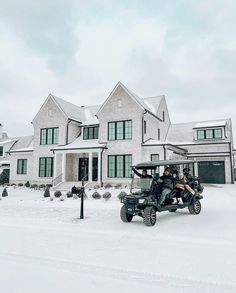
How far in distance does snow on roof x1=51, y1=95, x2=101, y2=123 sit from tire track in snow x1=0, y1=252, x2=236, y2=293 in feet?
79.6

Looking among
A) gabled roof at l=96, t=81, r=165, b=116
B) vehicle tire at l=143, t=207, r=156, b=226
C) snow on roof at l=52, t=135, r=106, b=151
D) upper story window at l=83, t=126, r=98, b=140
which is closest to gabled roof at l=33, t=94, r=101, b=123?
upper story window at l=83, t=126, r=98, b=140

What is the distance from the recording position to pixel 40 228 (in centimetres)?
860

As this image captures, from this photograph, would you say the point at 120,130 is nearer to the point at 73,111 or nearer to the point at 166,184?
the point at 73,111

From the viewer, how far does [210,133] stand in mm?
30234

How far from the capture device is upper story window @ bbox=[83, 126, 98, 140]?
28.2 meters

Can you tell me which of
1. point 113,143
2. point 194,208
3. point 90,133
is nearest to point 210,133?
point 113,143

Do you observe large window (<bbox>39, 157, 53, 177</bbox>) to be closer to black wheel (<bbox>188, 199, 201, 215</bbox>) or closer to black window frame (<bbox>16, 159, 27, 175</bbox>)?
black window frame (<bbox>16, 159, 27, 175</bbox>)

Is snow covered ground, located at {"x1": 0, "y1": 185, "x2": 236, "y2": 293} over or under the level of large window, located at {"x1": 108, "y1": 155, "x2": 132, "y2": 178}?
under

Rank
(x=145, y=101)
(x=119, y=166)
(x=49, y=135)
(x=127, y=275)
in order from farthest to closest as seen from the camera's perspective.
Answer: (x=145, y=101) → (x=49, y=135) → (x=119, y=166) → (x=127, y=275)

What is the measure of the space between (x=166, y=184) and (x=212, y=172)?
2131 centimetres
